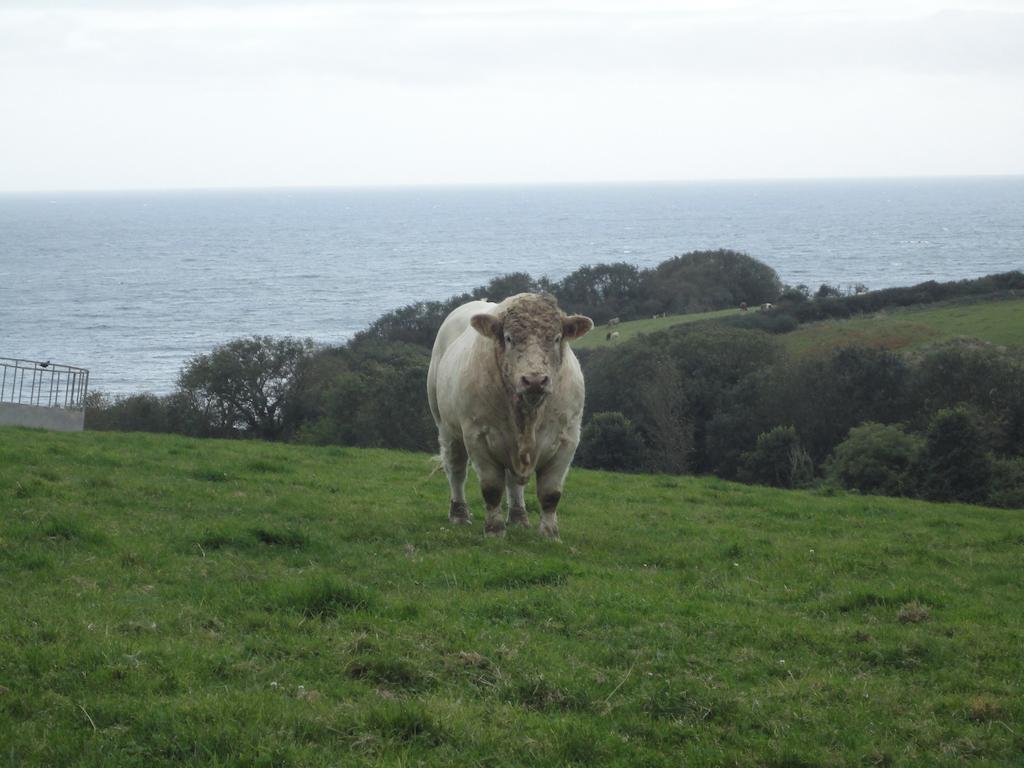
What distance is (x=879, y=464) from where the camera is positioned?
84.9 feet

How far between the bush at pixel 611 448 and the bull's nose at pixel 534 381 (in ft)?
87.6

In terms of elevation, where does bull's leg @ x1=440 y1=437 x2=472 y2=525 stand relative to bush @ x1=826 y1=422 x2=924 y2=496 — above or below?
above

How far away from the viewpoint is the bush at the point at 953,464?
81.2 ft

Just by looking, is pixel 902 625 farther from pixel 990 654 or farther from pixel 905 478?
pixel 905 478

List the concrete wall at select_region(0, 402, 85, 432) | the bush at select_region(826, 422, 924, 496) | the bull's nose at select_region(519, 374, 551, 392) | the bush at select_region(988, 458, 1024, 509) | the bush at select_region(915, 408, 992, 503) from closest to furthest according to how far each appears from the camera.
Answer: the bull's nose at select_region(519, 374, 551, 392) < the concrete wall at select_region(0, 402, 85, 432) < the bush at select_region(988, 458, 1024, 509) < the bush at select_region(915, 408, 992, 503) < the bush at select_region(826, 422, 924, 496)

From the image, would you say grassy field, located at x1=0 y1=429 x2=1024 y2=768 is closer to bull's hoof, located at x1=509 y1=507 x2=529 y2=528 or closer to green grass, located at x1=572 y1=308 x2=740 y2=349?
bull's hoof, located at x1=509 y1=507 x2=529 y2=528

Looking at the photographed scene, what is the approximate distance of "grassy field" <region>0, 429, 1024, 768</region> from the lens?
207 inches

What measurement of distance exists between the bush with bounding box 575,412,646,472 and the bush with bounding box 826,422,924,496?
33.2 feet

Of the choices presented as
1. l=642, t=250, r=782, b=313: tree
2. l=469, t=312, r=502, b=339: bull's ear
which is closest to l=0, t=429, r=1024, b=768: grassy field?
l=469, t=312, r=502, b=339: bull's ear

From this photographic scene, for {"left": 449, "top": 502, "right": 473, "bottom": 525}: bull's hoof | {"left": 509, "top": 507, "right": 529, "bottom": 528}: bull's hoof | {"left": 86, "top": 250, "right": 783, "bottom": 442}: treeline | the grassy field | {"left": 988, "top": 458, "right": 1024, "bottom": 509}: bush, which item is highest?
the grassy field

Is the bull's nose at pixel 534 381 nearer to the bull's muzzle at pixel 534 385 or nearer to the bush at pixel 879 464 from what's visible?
the bull's muzzle at pixel 534 385

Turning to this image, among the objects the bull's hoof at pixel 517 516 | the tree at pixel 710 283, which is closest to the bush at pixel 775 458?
the bull's hoof at pixel 517 516

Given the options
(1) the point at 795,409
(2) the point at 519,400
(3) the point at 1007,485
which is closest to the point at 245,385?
(1) the point at 795,409

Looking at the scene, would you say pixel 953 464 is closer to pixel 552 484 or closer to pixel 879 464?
pixel 879 464
